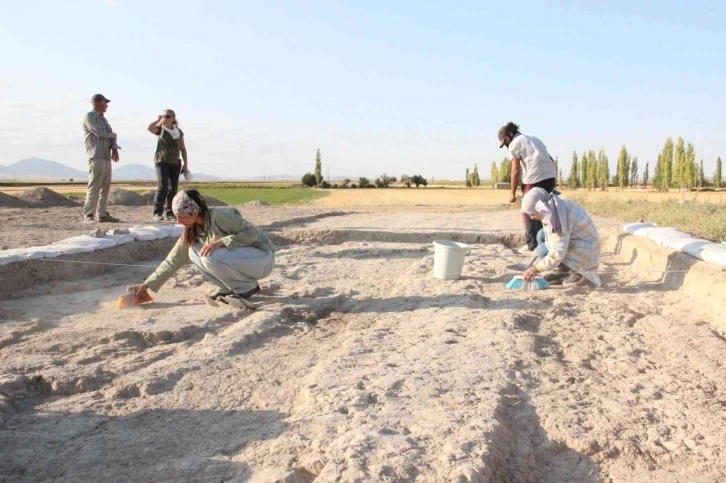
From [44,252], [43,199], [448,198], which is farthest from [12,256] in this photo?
[448,198]

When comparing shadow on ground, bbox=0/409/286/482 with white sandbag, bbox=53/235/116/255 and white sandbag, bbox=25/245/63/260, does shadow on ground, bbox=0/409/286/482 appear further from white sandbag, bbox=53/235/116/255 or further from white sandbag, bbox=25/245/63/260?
white sandbag, bbox=53/235/116/255

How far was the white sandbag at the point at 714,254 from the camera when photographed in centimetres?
476

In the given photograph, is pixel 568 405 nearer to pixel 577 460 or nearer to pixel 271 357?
pixel 577 460

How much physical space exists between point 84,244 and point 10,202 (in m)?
8.23

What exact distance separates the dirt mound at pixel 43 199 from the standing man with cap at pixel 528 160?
10571 mm

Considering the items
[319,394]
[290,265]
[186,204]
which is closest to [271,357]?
[319,394]

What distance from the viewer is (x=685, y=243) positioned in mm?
5516

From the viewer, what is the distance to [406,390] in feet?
9.09

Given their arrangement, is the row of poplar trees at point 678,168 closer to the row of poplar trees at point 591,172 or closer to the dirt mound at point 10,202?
the row of poplar trees at point 591,172

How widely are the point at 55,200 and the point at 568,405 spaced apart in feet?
44.4

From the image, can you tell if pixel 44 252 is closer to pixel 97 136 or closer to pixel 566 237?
pixel 97 136

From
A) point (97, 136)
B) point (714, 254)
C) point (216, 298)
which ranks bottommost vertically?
point (216, 298)

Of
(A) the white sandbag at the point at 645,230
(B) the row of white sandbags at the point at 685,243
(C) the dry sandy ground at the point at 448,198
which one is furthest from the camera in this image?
(C) the dry sandy ground at the point at 448,198

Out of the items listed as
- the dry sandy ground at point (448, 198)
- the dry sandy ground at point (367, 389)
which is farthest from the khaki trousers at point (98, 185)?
the dry sandy ground at point (448, 198)
